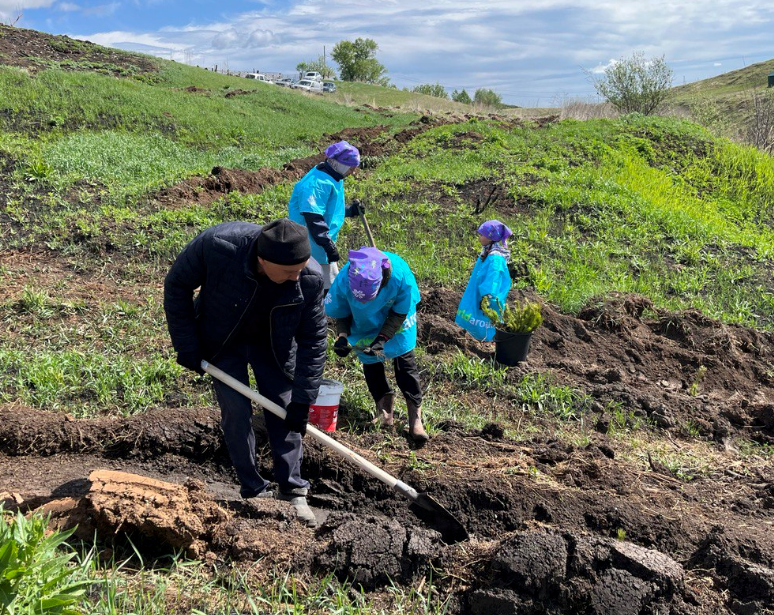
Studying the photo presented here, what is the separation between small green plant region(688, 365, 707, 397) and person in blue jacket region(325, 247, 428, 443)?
9.58 ft

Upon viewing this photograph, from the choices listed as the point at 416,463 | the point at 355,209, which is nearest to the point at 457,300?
the point at 355,209

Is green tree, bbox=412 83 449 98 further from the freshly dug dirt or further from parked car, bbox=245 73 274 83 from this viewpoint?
the freshly dug dirt

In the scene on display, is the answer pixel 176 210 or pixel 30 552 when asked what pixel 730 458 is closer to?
pixel 30 552

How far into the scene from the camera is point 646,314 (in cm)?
750

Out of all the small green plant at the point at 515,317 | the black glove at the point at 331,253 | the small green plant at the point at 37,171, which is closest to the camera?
the small green plant at the point at 515,317

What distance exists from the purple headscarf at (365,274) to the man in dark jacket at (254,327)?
23.5 inches

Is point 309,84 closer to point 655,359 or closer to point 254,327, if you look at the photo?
point 655,359

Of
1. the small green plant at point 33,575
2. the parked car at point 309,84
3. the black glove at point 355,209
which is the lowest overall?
the small green plant at point 33,575

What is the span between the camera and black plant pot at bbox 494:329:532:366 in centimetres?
597

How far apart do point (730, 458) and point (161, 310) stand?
526 cm

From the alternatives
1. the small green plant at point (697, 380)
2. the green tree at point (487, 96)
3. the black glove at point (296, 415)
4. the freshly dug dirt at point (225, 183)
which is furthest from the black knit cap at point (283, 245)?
the green tree at point (487, 96)

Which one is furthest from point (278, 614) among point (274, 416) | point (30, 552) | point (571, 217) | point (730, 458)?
point (571, 217)

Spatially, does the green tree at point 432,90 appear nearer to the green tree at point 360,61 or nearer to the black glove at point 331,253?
the green tree at point 360,61

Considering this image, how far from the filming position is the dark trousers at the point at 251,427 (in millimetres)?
3697
